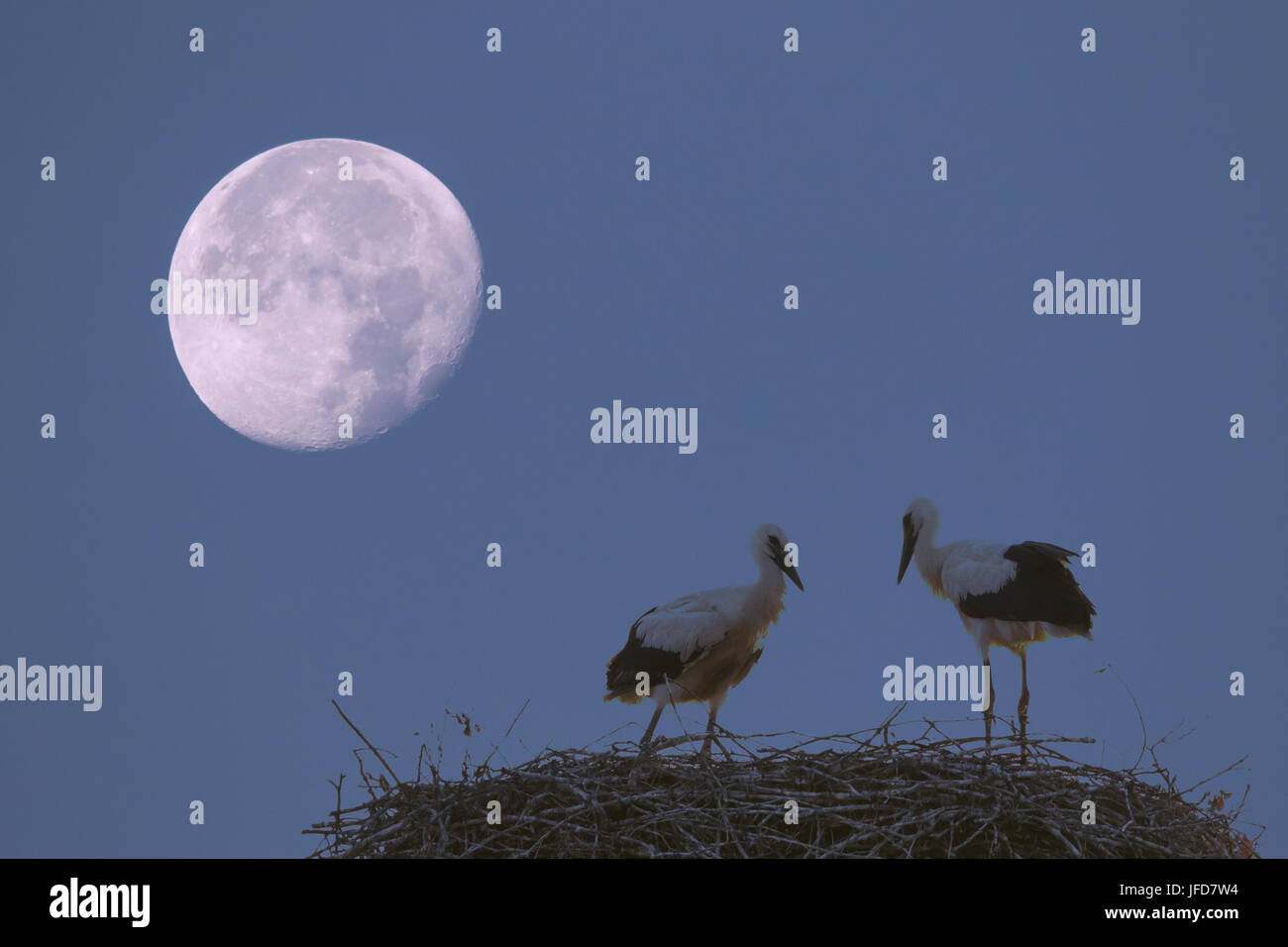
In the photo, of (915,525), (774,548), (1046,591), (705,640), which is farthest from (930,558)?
(705,640)

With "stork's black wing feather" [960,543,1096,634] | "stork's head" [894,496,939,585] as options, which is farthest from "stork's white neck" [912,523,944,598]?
"stork's black wing feather" [960,543,1096,634]

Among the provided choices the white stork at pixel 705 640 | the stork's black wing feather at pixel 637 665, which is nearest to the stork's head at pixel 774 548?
the white stork at pixel 705 640

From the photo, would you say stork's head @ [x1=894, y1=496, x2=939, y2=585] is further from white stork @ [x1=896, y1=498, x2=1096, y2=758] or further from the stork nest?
the stork nest

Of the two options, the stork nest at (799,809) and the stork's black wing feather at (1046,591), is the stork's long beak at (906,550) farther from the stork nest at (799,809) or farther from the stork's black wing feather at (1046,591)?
the stork nest at (799,809)

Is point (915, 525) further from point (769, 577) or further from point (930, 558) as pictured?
point (769, 577)

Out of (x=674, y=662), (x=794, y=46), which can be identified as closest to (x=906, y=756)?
(x=674, y=662)

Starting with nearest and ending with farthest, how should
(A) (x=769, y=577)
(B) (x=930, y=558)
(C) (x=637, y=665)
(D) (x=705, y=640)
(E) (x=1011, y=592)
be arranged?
(D) (x=705, y=640), (C) (x=637, y=665), (A) (x=769, y=577), (E) (x=1011, y=592), (B) (x=930, y=558)

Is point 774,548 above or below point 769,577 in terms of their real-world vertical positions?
above

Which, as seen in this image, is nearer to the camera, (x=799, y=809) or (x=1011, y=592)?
(x=799, y=809)
